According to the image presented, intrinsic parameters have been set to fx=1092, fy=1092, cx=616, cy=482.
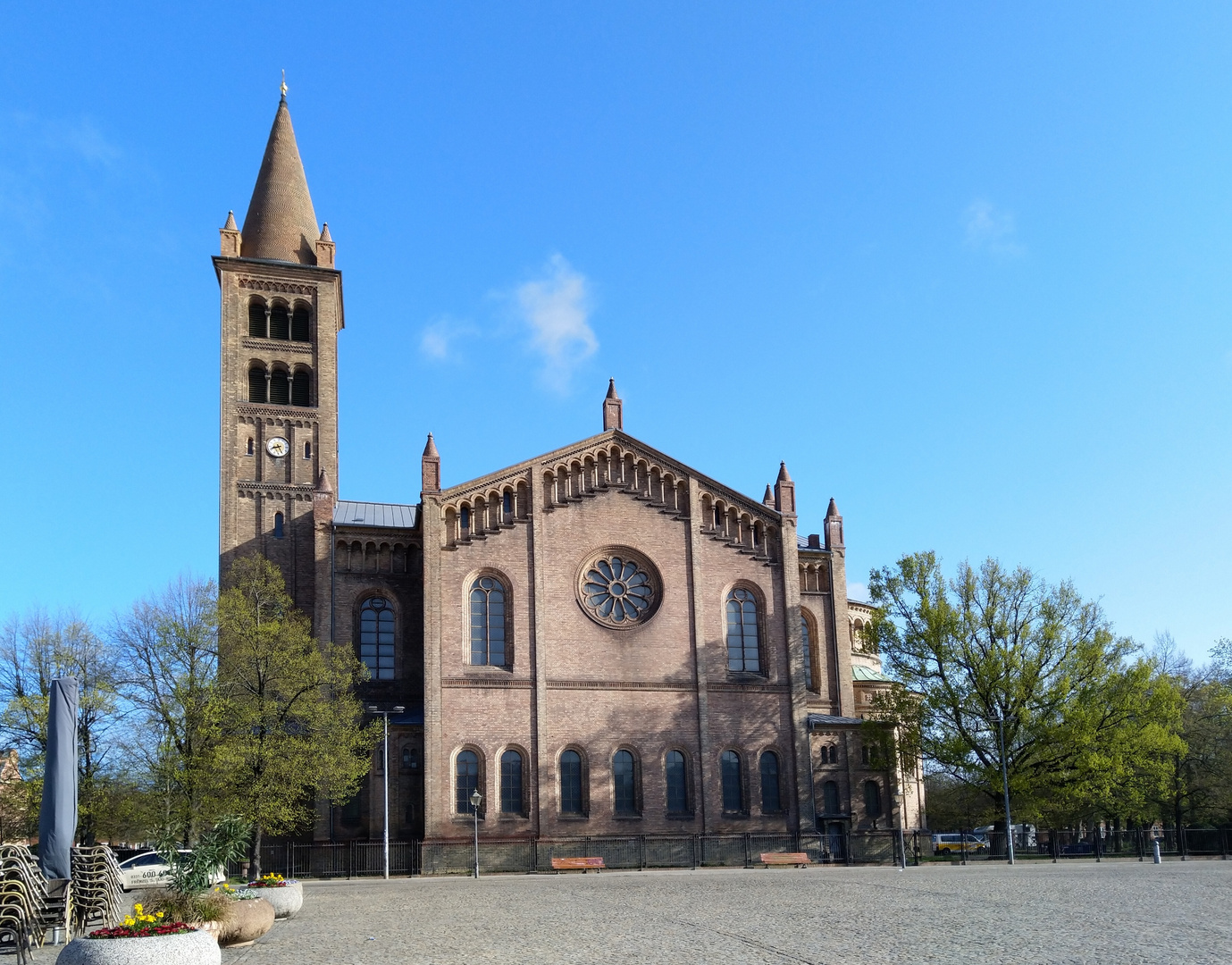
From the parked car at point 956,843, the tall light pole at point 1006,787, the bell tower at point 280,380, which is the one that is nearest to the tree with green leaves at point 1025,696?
Answer: the tall light pole at point 1006,787

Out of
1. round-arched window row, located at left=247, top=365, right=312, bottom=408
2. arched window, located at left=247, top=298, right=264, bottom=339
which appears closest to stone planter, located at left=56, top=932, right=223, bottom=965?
round-arched window row, located at left=247, top=365, right=312, bottom=408

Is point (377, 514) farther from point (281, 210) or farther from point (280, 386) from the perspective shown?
point (281, 210)

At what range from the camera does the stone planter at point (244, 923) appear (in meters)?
19.1

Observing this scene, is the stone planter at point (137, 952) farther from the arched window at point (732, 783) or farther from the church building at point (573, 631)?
the arched window at point (732, 783)

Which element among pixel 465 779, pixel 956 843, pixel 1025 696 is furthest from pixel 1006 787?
pixel 956 843

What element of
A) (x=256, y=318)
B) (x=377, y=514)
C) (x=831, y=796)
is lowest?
(x=831, y=796)

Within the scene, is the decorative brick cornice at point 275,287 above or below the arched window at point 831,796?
above

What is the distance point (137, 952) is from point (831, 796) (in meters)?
39.3

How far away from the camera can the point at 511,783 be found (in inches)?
1769

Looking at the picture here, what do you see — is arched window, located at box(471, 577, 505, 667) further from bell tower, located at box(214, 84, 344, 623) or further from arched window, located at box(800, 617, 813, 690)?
arched window, located at box(800, 617, 813, 690)

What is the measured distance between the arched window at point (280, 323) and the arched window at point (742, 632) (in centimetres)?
2562

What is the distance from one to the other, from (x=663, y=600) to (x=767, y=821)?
10.5 meters

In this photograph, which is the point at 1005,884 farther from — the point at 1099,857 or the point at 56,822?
the point at 56,822

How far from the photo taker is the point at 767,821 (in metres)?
Result: 47.2
